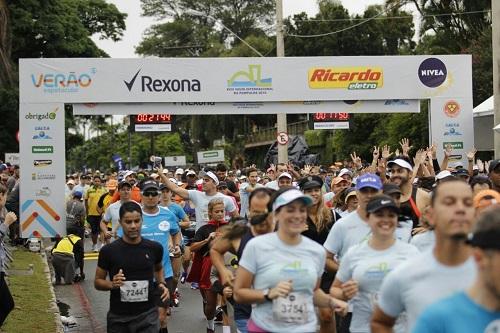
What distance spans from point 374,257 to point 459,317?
2.64 metres

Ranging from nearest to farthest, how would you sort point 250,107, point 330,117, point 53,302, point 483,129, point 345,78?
1. point 53,302
2. point 250,107
3. point 345,78
4. point 330,117
5. point 483,129

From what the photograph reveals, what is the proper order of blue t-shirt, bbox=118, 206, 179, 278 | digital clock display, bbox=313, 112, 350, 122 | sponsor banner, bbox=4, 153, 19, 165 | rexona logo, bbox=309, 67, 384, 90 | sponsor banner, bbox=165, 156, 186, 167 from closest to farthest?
blue t-shirt, bbox=118, 206, 179, 278 → rexona logo, bbox=309, 67, 384, 90 → digital clock display, bbox=313, 112, 350, 122 → sponsor banner, bbox=4, 153, 19, 165 → sponsor banner, bbox=165, 156, 186, 167

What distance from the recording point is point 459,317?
3.37m

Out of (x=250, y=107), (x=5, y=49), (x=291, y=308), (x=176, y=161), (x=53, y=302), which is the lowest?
(x=53, y=302)

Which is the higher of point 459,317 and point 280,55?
point 280,55

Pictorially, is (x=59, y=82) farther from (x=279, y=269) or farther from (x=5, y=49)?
(x=5, y=49)

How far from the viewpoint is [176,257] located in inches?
454

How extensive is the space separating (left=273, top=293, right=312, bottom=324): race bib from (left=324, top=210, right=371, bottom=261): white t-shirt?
54.4 inches

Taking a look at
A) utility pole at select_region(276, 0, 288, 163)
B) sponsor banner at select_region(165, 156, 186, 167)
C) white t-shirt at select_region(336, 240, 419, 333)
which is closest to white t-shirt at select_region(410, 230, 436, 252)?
white t-shirt at select_region(336, 240, 419, 333)

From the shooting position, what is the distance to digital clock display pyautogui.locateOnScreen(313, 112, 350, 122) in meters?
20.9

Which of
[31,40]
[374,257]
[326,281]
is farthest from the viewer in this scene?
[31,40]

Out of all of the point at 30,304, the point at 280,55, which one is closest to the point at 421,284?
the point at 30,304

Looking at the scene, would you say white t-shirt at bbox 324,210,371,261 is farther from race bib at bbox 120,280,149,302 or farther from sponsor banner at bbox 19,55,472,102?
sponsor banner at bbox 19,55,472,102

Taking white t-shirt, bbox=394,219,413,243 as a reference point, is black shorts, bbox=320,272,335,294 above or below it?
below
